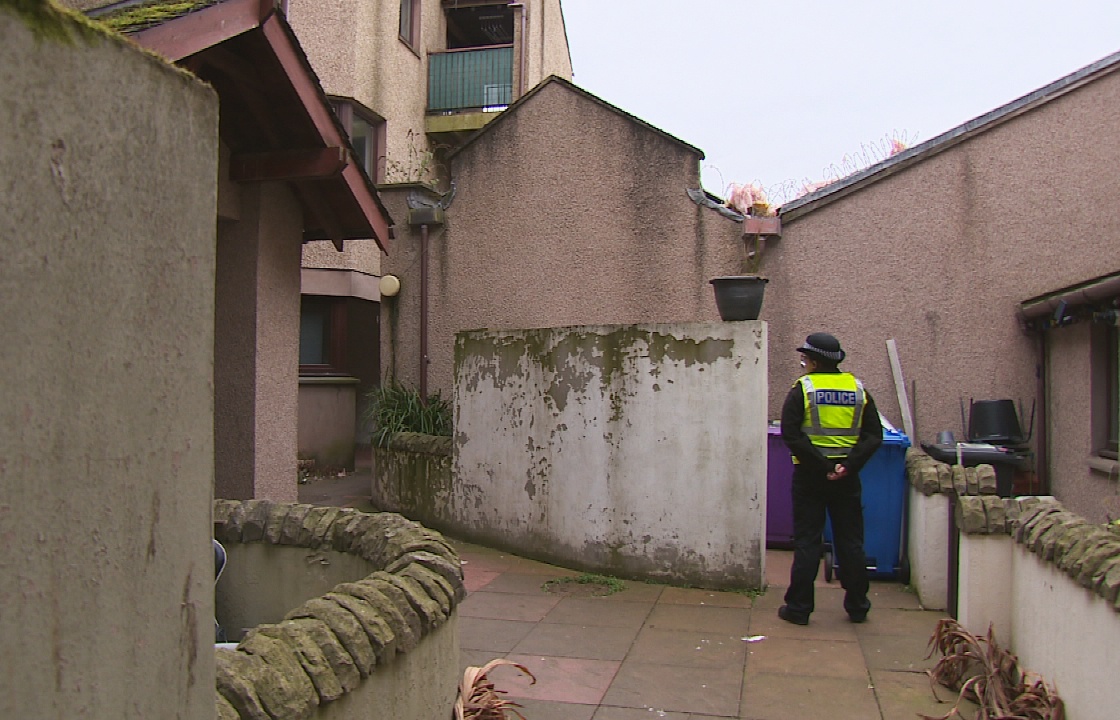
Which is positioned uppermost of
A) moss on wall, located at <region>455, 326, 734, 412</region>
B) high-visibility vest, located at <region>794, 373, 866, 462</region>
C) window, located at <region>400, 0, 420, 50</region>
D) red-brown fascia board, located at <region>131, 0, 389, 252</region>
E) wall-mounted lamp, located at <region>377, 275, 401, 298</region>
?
window, located at <region>400, 0, 420, 50</region>

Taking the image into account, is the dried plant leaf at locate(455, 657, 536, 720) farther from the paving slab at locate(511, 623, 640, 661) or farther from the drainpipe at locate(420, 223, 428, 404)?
the drainpipe at locate(420, 223, 428, 404)

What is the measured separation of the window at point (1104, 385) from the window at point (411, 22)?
1148 centimetres

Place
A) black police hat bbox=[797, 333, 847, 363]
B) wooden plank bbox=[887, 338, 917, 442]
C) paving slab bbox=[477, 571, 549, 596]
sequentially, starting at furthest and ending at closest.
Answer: wooden plank bbox=[887, 338, 917, 442] < paving slab bbox=[477, 571, 549, 596] < black police hat bbox=[797, 333, 847, 363]

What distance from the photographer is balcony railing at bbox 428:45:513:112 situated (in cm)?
1602

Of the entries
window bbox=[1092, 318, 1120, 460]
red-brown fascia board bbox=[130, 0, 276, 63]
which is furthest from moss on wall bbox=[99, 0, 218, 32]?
window bbox=[1092, 318, 1120, 460]

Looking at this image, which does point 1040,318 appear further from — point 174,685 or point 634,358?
point 174,685

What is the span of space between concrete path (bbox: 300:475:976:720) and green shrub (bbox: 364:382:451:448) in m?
3.03

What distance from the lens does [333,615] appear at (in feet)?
10.0

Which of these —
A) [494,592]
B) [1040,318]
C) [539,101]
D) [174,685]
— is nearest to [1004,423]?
[1040,318]

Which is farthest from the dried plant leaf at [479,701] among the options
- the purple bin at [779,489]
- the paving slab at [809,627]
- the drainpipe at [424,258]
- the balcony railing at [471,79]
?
the balcony railing at [471,79]

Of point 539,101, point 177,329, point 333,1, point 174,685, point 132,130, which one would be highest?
point 333,1

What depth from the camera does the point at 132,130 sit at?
167 centimetres

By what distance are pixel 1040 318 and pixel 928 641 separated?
14.0 feet

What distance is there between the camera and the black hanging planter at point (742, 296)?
668 cm
